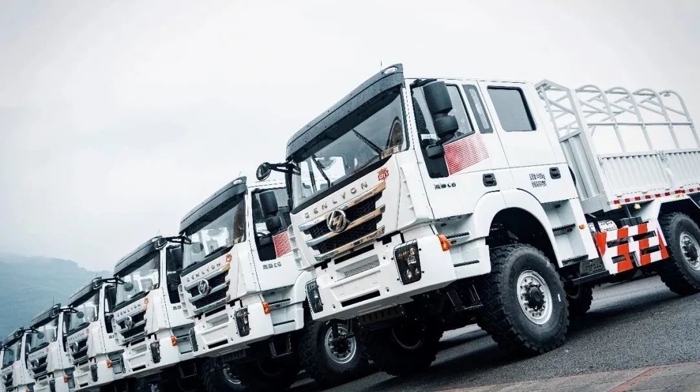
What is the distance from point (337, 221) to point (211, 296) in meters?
3.71

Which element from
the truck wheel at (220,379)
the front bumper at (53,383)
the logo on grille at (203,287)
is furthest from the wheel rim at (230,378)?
the front bumper at (53,383)

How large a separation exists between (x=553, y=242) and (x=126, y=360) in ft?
28.9

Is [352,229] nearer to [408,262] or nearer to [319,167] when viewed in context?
[408,262]

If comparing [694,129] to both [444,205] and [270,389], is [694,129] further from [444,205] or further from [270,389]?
[270,389]

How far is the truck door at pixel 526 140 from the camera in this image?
272 inches

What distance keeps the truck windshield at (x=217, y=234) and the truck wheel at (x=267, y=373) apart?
6.09 feet

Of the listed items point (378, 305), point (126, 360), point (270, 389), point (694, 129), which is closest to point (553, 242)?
point (378, 305)

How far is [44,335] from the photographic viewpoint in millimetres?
Answer: 17531

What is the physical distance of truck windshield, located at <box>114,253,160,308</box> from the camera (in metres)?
11.5

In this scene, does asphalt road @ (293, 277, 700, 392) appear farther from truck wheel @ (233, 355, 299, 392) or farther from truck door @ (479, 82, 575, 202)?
truck door @ (479, 82, 575, 202)

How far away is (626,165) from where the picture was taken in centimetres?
837

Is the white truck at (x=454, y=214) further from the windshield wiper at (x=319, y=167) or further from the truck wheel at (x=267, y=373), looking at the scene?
the truck wheel at (x=267, y=373)

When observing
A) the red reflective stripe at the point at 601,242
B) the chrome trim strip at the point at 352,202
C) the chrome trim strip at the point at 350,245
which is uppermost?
the chrome trim strip at the point at 352,202

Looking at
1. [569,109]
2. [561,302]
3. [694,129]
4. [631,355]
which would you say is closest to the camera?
[631,355]
